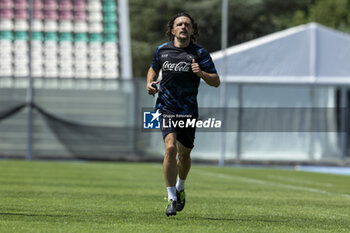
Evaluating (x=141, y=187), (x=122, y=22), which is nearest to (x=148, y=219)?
(x=141, y=187)

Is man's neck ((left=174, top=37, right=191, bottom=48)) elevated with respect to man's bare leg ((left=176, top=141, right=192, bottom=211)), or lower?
elevated

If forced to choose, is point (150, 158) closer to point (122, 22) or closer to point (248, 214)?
point (122, 22)

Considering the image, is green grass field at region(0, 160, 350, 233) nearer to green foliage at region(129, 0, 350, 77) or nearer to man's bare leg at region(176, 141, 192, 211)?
man's bare leg at region(176, 141, 192, 211)

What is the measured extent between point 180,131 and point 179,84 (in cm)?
47

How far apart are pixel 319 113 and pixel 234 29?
2414 centimetres

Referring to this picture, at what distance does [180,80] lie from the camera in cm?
807

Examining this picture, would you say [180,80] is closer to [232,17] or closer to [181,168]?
[181,168]

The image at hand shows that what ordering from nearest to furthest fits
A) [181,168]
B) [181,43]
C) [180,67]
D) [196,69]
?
[196,69], [180,67], [181,43], [181,168]

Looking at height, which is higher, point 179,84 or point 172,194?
point 179,84

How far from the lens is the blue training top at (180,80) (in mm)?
8062

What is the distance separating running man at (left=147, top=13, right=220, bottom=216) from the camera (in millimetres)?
8039

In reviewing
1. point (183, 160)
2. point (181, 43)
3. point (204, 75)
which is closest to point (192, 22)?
point (181, 43)

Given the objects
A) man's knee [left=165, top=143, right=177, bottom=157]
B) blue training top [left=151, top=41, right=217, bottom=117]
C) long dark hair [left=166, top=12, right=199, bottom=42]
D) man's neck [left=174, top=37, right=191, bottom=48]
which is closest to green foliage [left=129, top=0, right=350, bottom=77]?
long dark hair [left=166, top=12, right=199, bottom=42]

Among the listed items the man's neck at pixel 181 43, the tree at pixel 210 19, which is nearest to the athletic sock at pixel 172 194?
the man's neck at pixel 181 43
